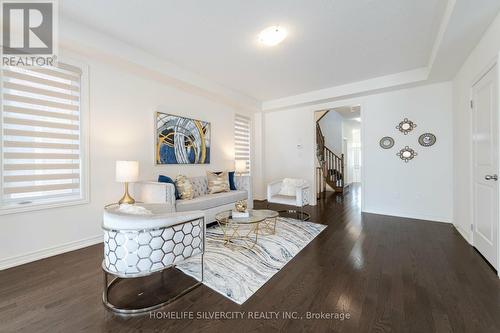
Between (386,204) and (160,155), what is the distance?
183 inches

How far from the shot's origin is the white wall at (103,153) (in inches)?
96.1

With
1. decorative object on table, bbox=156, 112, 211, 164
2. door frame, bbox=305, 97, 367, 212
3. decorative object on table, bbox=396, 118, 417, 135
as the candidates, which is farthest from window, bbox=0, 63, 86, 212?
decorative object on table, bbox=396, 118, 417, 135

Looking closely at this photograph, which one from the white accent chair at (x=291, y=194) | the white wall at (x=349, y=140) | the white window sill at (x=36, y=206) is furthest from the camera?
the white wall at (x=349, y=140)

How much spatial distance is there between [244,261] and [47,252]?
2420 millimetres

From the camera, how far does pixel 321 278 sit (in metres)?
2.07

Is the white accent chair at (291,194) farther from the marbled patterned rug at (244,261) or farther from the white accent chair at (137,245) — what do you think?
the white accent chair at (137,245)

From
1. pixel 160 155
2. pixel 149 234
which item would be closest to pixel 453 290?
pixel 149 234

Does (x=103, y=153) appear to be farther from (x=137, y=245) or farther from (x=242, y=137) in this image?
(x=242, y=137)

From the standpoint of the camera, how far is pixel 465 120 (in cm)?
311

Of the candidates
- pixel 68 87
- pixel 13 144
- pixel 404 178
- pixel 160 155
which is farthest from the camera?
pixel 404 178

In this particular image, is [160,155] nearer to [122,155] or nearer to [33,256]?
[122,155]

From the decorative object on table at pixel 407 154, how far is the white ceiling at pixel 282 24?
1.50 m

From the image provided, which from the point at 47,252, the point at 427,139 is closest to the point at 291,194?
the point at 427,139
